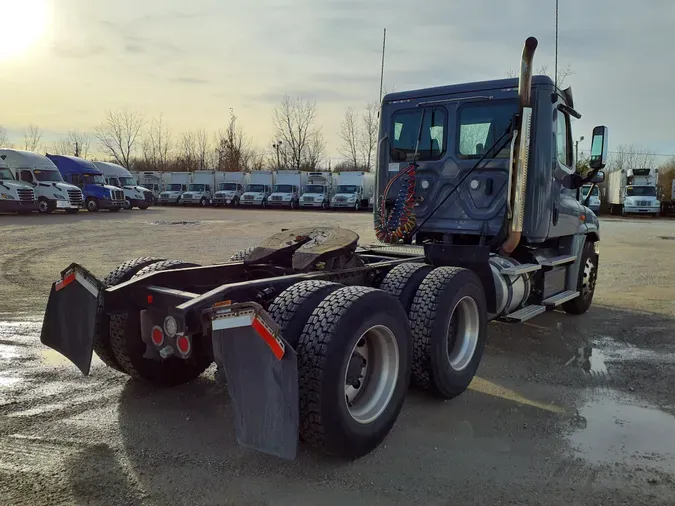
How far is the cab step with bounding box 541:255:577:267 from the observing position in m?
6.62

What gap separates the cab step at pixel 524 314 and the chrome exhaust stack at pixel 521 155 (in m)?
0.76

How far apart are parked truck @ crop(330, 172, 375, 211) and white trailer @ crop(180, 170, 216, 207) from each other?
1013 cm

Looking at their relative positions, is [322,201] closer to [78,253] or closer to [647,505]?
[78,253]

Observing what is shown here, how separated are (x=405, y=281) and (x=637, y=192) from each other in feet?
118

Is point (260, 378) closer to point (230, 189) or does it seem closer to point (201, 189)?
point (230, 189)

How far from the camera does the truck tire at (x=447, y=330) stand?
426 cm

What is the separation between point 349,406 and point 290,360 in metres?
0.83

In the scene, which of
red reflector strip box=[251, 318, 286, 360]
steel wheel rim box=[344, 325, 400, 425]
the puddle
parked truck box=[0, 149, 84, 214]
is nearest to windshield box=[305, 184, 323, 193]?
parked truck box=[0, 149, 84, 214]

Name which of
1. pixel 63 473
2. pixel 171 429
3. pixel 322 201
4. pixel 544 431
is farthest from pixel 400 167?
pixel 322 201

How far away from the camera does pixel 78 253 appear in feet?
42.8

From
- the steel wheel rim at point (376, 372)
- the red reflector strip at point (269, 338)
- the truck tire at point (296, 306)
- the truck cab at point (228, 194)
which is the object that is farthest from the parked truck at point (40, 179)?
the red reflector strip at point (269, 338)

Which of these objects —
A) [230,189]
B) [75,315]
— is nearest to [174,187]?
[230,189]

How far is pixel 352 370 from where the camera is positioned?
3.49m

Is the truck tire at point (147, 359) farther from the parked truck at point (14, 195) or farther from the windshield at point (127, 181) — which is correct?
the windshield at point (127, 181)
